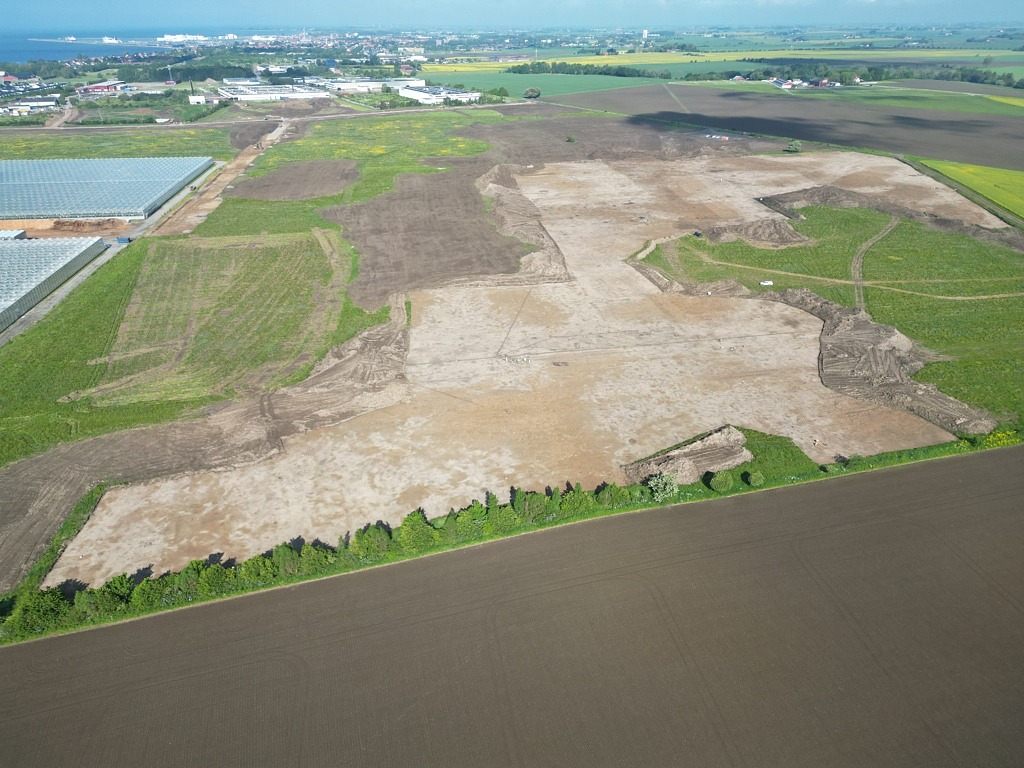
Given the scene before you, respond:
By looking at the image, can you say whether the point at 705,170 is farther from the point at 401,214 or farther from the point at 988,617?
the point at 988,617

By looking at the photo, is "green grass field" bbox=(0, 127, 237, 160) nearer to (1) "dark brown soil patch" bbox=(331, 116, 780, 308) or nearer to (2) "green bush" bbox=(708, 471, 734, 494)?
(1) "dark brown soil patch" bbox=(331, 116, 780, 308)

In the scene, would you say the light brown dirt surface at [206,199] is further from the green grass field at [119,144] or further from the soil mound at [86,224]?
the soil mound at [86,224]

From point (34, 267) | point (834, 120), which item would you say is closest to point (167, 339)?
point (34, 267)

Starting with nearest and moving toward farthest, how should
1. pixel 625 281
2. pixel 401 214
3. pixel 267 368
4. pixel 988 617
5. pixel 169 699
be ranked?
pixel 169 699 < pixel 988 617 < pixel 267 368 < pixel 625 281 < pixel 401 214

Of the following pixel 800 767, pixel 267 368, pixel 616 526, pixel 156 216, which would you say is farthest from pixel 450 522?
pixel 156 216

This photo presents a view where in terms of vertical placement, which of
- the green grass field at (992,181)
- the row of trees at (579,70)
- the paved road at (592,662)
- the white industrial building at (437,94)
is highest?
the row of trees at (579,70)

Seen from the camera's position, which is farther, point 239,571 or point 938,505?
point 938,505

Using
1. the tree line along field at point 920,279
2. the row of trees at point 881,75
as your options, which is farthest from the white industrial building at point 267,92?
the tree line along field at point 920,279
